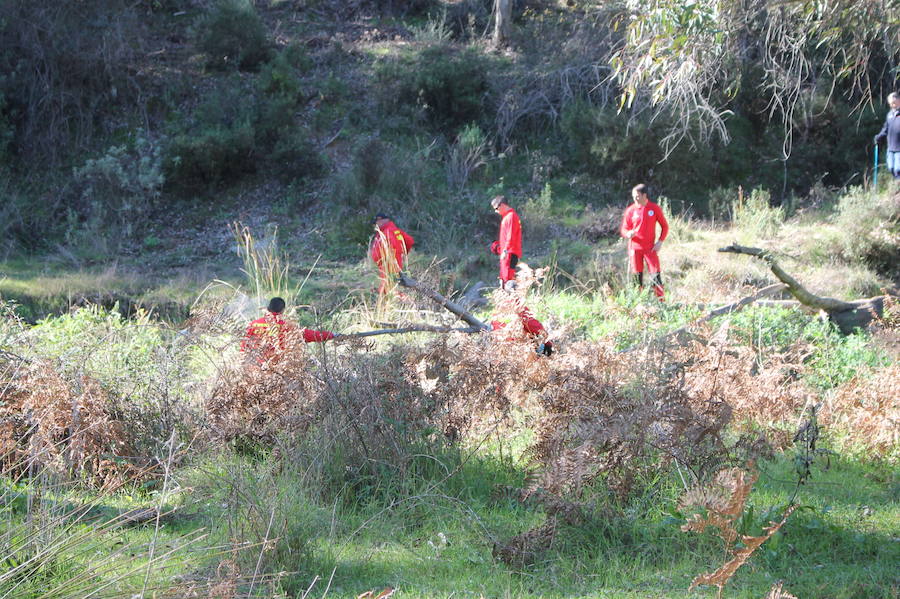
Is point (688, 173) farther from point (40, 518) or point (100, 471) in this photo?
point (40, 518)

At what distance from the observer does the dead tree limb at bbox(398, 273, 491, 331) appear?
5962mm

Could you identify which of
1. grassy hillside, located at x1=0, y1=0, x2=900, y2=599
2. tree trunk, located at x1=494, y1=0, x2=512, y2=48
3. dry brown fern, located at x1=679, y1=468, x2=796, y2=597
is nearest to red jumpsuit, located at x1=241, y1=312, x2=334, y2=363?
grassy hillside, located at x1=0, y1=0, x2=900, y2=599

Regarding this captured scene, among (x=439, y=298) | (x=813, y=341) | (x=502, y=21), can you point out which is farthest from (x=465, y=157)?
(x=439, y=298)

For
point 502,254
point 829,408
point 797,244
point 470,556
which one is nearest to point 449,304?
point 470,556

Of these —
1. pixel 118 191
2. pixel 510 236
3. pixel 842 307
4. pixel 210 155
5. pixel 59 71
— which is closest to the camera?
pixel 842 307

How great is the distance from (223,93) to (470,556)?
55.5 feet

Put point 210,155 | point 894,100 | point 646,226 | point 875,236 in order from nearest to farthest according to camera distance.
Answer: point 894,100 → point 646,226 → point 875,236 → point 210,155

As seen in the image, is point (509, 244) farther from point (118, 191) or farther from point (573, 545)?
point (118, 191)

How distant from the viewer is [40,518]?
3592mm

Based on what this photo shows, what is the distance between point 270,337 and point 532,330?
1.87 metres

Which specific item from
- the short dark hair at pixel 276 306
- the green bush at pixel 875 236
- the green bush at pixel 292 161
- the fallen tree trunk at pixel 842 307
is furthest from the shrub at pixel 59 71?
the fallen tree trunk at pixel 842 307

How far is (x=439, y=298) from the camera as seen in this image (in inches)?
241

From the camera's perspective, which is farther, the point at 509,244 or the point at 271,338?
the point at 509,244

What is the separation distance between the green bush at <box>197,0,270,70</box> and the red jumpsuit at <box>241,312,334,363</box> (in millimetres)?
16155
